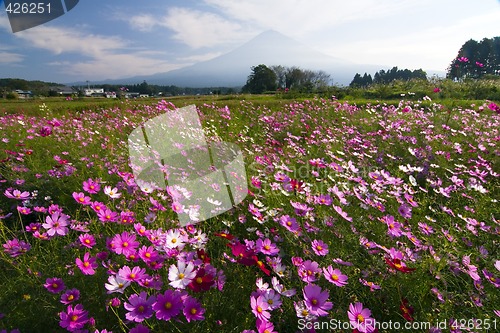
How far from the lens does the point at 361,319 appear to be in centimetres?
111

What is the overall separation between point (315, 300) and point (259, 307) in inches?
8.8

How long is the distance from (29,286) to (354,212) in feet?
6.56

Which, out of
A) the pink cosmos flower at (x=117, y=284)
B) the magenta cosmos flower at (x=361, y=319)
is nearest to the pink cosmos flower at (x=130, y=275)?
the pink cosmos flower at (x=117, y=284)

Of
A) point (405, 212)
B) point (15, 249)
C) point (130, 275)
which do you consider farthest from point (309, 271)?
point (15, 249)

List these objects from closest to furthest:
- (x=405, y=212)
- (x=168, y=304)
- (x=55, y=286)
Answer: (x=168, y=304), (x=55, y=286), (x=405, y=212)

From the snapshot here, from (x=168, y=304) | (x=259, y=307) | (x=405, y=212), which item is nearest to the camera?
(x=168, y=304)

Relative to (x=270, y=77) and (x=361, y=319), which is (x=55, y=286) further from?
(x=270, y=77)

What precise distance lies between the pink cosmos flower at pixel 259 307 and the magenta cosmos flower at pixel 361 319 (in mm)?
300

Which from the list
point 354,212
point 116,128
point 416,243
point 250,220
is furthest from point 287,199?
point 116,128

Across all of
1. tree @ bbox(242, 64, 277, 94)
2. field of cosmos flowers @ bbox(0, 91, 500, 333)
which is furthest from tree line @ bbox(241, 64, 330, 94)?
field of cosmos flowers @ bbox(0, 91, 500, 333)

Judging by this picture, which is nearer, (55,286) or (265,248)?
(55,286)

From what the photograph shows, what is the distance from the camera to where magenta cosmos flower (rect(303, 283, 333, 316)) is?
1122 millimetres

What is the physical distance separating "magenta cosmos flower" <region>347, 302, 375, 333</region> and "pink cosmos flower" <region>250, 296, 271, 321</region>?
0.98 ft

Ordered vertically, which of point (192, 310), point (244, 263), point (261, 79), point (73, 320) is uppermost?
point (261, 79)
